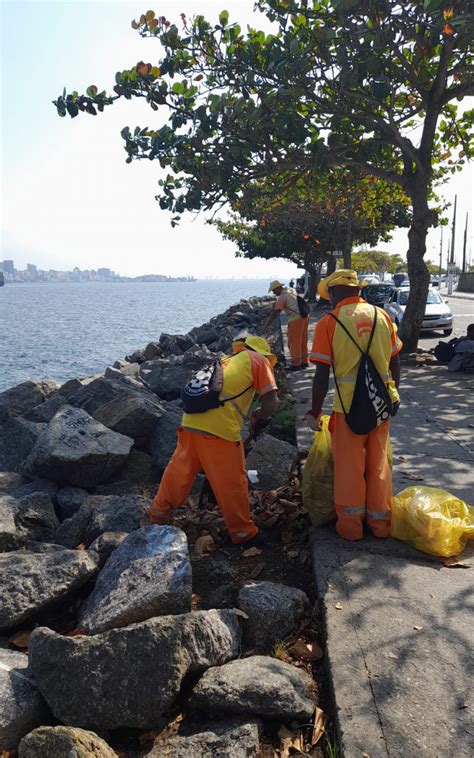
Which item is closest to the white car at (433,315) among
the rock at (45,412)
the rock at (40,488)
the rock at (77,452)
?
the rock at (45,412)

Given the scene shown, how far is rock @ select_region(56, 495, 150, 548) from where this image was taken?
4977mm

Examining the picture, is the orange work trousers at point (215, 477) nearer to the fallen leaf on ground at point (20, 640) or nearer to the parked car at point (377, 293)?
the fallen leaf on ground at point (20, 640)

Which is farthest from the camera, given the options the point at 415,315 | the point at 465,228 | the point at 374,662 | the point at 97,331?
the point at 465,228

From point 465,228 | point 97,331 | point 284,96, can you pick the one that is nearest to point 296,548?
point 284,96

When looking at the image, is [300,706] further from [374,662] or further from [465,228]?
[465,228]

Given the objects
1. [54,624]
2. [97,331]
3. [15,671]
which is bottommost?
[97,331]

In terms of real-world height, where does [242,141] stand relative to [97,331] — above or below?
above

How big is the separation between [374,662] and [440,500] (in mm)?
1639

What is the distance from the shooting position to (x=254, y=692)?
2865 mm

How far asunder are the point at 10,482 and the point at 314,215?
→ 2545 cm

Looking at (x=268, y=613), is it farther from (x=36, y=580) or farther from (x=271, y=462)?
(x=271, y=462)

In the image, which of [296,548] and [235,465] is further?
[296,548]

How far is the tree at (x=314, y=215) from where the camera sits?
53.5 feet

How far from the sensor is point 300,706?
2920 mm
